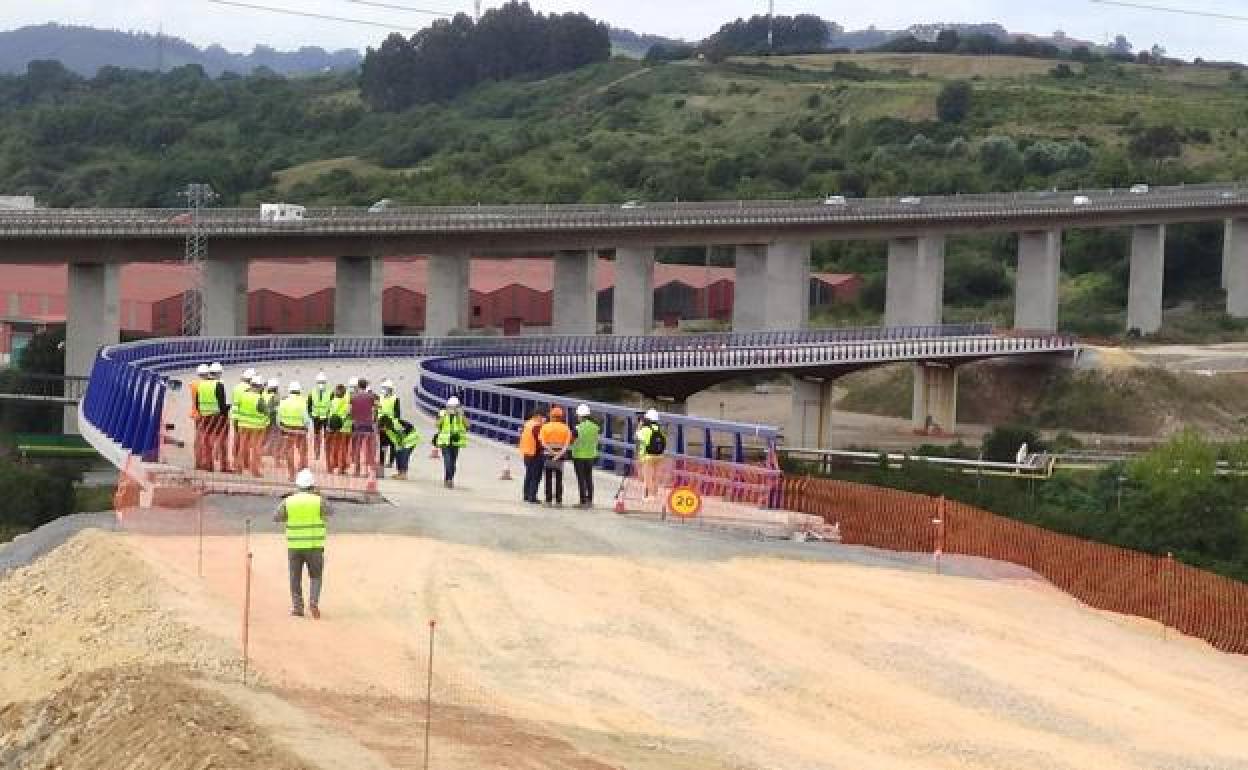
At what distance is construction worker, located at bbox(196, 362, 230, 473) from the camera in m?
33.5

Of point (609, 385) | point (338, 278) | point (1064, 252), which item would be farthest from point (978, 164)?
point (609, 385)

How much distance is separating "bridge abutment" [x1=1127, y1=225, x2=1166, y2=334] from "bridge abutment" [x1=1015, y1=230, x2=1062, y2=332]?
5.21 metres

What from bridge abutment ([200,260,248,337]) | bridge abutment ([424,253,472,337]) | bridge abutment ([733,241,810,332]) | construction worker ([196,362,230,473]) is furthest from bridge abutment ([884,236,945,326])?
construction worker ([196,362,230,473])

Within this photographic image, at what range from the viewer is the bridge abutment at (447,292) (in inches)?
3858

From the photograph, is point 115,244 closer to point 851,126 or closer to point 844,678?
point 844,678

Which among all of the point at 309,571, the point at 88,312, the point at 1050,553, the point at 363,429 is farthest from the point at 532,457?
the point at 88,312

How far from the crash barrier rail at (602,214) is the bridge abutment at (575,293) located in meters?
2.02

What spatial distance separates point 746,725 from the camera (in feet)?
70.2

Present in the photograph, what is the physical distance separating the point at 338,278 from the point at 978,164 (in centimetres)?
7270

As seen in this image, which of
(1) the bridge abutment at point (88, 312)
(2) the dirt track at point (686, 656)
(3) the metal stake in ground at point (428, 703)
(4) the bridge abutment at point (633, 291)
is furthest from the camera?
(4) the bridge abutment at point (633, 291)

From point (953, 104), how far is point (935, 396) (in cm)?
9228

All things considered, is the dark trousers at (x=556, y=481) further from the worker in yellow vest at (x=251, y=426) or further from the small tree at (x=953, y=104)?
the small tree at (x=953, y=104)

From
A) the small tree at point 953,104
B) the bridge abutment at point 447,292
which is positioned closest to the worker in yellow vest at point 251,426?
the bridge abutment at point 447,292

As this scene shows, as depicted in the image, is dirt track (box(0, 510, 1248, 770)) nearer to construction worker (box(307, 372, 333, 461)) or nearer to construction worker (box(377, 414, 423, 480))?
construction worker (box(307, 372, 333, 461))
